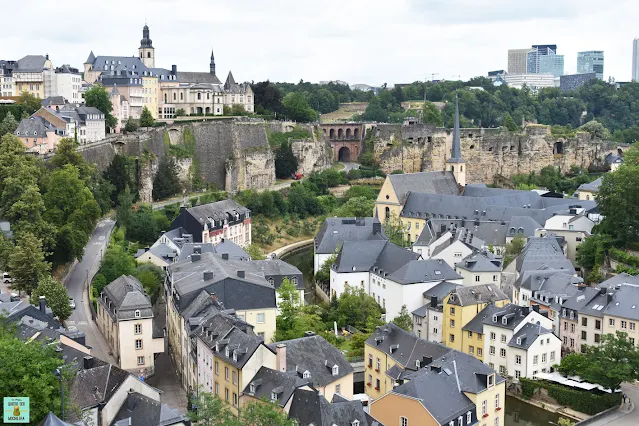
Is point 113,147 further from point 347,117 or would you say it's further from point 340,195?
point 347,117

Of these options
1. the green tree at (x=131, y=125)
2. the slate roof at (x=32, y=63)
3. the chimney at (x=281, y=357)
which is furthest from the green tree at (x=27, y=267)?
the slate roof at (x=32, y=63)

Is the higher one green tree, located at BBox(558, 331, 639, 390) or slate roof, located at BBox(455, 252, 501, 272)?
slate roof, located at BBox(455, 252, 501, 272)

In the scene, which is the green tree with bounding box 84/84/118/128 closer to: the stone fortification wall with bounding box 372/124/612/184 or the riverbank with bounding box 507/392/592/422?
the stone fortification wall with bounding box 372/124/612/184

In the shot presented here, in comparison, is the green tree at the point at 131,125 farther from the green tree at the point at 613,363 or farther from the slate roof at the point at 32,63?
the green tree at the point at 613,363

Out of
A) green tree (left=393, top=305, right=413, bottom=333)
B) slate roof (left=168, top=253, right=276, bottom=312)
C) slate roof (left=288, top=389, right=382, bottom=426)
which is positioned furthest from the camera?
green tree (left=393, top=305, right=413, bottom=333)

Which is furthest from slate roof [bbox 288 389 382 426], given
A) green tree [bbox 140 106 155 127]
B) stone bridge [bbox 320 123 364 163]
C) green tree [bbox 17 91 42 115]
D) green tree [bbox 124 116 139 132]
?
stone bridge [bbox 320 123 364 163]

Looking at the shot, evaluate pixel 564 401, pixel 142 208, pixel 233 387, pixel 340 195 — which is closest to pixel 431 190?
pixel 340 195

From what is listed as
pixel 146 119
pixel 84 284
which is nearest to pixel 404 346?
pixel 84 284

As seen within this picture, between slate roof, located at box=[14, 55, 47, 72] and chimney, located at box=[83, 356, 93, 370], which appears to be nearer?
chimney, located at box=[83, 356, 93, 370]
